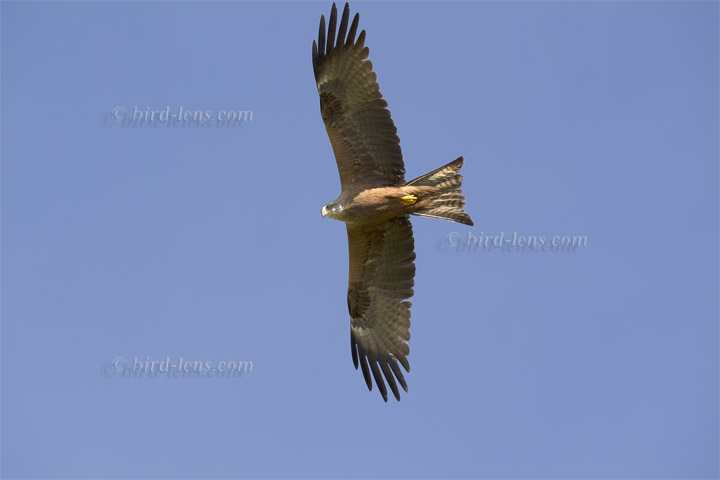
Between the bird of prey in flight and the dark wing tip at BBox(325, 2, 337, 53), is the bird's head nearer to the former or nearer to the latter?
the bird of prey in flight

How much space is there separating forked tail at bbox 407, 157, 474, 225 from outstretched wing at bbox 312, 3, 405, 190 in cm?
36

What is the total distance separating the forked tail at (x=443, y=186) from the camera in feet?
35.2

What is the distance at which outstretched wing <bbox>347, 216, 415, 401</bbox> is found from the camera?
37.1 ft

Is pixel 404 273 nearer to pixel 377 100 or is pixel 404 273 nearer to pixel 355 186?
pixel 355 186

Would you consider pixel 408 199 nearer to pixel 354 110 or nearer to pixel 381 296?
pixel 354 110

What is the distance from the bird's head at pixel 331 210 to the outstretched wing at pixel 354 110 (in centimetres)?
37

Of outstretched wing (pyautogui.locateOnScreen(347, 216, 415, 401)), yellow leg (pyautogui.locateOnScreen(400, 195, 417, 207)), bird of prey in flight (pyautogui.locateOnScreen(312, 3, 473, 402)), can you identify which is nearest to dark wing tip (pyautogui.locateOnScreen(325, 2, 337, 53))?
bird of prey in flight (pyautogui.locateOnScreen(312, 3, 473, 402))

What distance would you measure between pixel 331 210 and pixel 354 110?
1.39 meters

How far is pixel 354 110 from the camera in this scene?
10.6 meters

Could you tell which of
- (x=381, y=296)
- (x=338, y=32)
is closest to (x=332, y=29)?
(x=338, y=32)

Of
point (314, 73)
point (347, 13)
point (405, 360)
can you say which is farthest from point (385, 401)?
point (347, 13)

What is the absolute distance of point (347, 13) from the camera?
34.6 ft

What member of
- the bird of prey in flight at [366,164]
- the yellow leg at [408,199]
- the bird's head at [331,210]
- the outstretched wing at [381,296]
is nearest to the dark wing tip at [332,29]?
the bird of prey in flight at [366,164]

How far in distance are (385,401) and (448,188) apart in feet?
10.4
